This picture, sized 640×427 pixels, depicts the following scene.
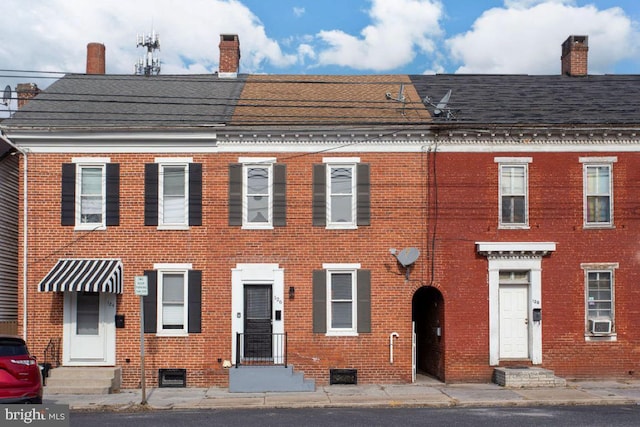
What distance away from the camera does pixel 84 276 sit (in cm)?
1883

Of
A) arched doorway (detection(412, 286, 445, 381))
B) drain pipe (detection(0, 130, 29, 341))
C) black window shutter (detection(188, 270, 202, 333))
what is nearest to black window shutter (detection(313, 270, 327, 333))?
arched doorway (detection(412, 286, 445, 381))

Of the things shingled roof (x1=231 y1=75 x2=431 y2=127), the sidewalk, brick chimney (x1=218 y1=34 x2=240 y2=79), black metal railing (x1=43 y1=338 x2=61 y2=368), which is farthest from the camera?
brick chimney (x1=218 y1=34 x2=240 y2=79)

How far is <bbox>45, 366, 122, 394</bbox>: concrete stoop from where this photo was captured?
1828 centimetres

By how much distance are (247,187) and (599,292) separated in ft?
32.3

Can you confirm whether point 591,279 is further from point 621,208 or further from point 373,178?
point 373,178

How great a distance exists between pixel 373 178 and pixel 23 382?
10579 millimetres

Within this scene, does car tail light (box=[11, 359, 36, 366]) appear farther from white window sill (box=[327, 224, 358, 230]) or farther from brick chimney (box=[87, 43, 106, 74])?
Result: brick chimney (box=[87, 43, 106, 74])

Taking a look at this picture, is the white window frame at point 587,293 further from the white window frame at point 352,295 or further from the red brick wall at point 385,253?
the white window frame at point 352,295

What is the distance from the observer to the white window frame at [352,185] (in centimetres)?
1989

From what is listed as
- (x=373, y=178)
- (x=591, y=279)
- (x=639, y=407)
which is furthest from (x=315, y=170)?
(x=639, y=407)

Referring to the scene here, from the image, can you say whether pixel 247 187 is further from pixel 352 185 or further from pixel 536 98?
pixel 536 98

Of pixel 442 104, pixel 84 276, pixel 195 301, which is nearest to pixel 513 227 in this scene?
pixel 442 104

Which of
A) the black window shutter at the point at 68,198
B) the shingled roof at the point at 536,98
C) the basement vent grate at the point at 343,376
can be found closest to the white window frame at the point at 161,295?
the black window shutter at the point at 68,198

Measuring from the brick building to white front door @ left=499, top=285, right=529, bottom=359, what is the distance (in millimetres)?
38
